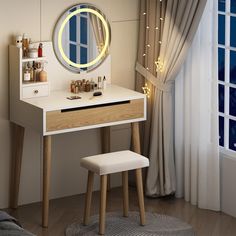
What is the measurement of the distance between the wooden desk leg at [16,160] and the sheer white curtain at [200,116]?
126cm

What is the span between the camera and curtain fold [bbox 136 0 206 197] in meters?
5.95

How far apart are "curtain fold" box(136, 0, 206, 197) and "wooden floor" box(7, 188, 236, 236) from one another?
0.19 metres

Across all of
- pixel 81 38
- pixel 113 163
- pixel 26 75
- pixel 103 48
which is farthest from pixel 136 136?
pixel 26 75

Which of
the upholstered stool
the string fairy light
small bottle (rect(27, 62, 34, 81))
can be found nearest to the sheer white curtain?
the string fairy light

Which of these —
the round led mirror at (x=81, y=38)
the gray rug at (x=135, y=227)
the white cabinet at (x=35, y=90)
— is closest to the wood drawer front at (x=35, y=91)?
the white cabinet at (x=35, y=90)

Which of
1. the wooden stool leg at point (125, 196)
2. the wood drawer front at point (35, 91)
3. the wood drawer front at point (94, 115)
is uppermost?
the wood drawer front at point (35, 91)

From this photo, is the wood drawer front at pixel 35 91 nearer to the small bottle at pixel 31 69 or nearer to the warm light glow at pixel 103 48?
the small bottle at pixel 31 69

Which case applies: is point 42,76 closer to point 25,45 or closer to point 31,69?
point 31,69

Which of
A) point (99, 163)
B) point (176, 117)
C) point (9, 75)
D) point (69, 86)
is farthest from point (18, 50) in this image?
point (176, 117)

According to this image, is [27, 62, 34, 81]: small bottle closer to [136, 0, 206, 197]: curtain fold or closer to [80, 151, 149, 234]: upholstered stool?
[80, 151, 149, 234]: upholstered stool

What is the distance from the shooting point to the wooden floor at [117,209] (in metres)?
5.56

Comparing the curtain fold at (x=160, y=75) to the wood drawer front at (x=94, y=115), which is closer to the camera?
the wood drawer front at (x=94, y=115)

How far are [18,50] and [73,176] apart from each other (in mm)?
Answer: 1232

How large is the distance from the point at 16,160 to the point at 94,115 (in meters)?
0.70
